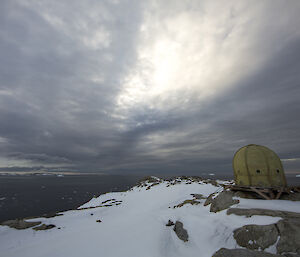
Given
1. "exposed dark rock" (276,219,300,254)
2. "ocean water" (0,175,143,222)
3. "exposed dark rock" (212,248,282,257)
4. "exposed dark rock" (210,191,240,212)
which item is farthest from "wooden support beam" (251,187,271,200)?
"ocean water" (0,175,143,222)

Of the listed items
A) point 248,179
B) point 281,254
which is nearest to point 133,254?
point 281,254

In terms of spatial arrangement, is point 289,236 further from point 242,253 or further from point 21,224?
point 21,224

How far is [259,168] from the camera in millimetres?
13516

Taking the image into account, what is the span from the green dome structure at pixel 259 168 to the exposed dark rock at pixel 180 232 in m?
6.95

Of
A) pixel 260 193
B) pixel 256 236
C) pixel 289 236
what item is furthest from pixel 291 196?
pixel 256 236

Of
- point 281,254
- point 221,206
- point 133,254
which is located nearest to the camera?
point 281,254

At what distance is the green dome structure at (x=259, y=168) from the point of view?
13.2 metres

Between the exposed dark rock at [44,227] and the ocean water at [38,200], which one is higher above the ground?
the exposed dark rock at [44,227]

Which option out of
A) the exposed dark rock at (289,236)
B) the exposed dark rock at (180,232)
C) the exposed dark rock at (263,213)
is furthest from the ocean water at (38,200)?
the exposed dark rock at (289,236)

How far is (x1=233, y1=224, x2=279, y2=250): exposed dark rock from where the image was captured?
8312mm

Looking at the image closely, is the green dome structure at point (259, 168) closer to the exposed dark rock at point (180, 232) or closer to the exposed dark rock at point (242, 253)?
the exposed dark rock at point (180, 232)

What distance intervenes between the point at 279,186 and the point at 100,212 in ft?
74.4

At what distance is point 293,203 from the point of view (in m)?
11.6

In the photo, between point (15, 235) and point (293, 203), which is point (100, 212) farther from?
point (293, 203)
